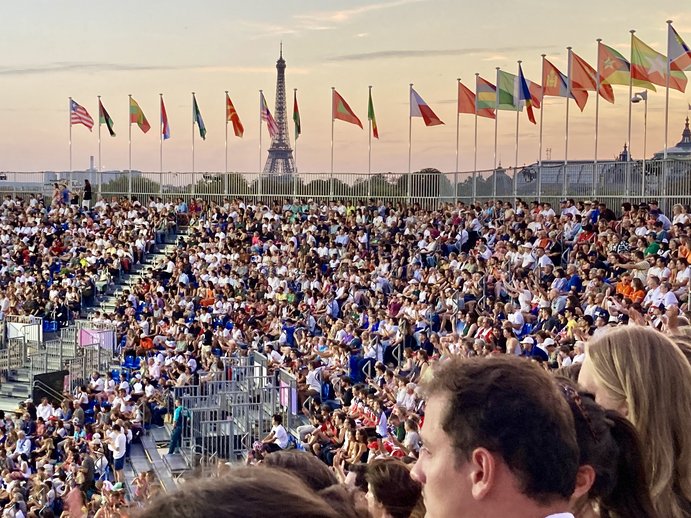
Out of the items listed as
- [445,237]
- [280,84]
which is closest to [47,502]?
[445,237]

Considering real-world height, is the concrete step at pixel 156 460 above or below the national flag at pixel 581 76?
below

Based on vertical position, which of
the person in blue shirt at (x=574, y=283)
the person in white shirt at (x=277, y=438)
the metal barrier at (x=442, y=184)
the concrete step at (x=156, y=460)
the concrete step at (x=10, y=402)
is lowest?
the concrete step at (x=10, y=402)

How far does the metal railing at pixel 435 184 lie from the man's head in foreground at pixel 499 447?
22576 mm

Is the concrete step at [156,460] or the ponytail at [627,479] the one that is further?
the concrete step at [156,460]

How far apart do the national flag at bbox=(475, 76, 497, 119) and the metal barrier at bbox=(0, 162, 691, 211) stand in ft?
7.05

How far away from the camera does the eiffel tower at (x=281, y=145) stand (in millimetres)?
65500

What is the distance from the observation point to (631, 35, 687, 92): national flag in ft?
85.1

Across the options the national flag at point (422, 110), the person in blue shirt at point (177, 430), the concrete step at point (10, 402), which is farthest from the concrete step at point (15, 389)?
the national flag at point (422, 110)

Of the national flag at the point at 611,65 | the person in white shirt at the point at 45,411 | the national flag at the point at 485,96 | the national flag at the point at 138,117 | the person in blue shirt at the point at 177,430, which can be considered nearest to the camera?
the person in blue shirt at the point at 177,430

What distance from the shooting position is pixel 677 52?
25.5 m

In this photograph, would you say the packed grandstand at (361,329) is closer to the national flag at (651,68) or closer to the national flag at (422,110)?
the national flag at (422,110)

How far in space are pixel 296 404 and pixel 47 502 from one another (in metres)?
4.34

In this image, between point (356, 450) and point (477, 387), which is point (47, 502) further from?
point (477, 387)

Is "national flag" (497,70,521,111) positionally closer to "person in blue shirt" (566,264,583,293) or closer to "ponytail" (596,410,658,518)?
"person in blue shirt" (566,264,583,293)
